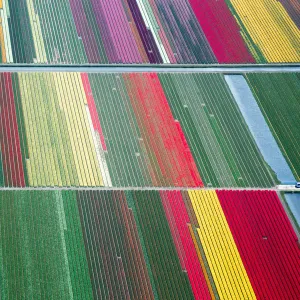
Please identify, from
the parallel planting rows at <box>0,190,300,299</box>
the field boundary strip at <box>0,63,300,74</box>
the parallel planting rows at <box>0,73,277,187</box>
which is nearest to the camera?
the parallel planting rows at <box>0,190,300,299</box>

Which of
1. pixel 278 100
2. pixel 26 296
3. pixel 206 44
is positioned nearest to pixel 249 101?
pixel 278 100

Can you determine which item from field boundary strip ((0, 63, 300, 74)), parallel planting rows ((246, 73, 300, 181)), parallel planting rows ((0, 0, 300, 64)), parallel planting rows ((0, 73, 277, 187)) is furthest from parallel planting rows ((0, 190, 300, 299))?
parallel planting rows ((0, 0, 300, 64))

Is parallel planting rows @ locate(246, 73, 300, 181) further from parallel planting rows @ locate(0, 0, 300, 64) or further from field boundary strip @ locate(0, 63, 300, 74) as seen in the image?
parallel planting rows @ locate(0, 0, 300, 64)

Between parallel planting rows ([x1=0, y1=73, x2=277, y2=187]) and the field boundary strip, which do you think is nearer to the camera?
parallel planting rows ([x1=0, y1=73, x2=277, y2=187])

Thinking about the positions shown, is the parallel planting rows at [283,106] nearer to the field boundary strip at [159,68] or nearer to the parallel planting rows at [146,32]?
the field boundary strip at [159,68]

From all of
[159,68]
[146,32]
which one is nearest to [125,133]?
[159,68]

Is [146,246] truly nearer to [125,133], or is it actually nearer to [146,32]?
[125,133]

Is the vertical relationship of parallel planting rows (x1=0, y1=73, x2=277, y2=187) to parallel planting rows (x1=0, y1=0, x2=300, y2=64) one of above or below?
below

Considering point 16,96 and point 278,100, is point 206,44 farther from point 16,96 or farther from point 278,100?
point 16,96
